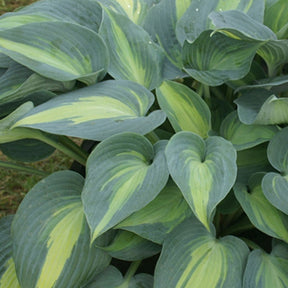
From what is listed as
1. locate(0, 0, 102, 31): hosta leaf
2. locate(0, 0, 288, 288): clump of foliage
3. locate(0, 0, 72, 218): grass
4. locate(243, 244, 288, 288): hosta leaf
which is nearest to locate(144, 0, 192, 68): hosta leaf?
locate(0, 0, 288, 288): clump of foliage

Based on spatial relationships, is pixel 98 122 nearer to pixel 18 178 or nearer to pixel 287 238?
pixel 287 238

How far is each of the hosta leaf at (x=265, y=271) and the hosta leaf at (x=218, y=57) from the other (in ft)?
1.24

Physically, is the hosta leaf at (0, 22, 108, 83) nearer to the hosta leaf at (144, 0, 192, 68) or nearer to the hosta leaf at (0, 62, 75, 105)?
the hosta leaf at (0, 62, 75, 105)

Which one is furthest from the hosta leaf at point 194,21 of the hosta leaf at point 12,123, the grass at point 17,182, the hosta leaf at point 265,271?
the grass at point 17,182

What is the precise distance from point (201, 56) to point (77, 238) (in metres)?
0.48

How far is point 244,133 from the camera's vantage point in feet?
2.99

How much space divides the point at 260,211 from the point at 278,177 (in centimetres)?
8

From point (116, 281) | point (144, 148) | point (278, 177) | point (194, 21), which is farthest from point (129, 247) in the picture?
point (194, 21)

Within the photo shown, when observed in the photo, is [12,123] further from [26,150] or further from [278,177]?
[278,177]

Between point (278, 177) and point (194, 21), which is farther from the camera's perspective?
point (194, 21)

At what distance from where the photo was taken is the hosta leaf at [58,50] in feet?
2.79

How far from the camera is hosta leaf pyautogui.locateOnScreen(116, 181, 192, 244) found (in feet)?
2.62

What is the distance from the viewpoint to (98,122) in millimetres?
795

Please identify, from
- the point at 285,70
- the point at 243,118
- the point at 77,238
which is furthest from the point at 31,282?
the point at 285,70
